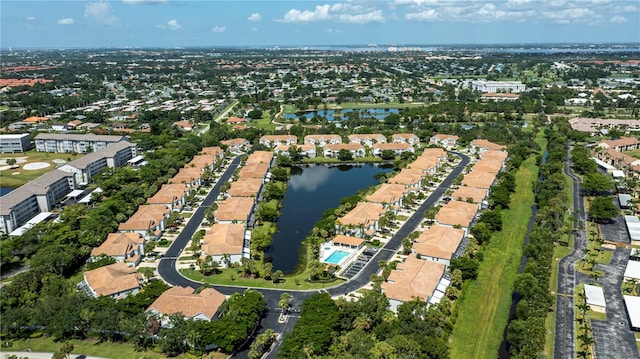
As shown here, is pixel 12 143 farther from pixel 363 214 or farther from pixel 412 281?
pixel 412 281

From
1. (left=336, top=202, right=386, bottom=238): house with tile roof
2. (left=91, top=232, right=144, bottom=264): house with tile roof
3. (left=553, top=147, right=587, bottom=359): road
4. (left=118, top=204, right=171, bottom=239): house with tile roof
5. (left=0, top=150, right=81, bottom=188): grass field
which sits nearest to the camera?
(left=553, top=147, right=587, bottom=359): road

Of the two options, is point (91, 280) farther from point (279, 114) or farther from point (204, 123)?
point (279, 114)

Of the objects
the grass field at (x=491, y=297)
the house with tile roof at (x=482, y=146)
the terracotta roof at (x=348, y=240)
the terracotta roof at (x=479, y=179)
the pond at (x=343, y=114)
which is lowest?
A: the grass field at (x=491, y=297)

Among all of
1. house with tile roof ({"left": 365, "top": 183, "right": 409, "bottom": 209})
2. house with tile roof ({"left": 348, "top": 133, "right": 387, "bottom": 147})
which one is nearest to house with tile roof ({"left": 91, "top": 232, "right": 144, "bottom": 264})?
house with tile roof ({"left": 365, "top": 183, "right": 409, "bottom": 209})

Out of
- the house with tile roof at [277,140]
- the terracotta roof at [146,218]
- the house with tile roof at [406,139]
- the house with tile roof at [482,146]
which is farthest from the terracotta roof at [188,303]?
the house with tile roof at [482,146]

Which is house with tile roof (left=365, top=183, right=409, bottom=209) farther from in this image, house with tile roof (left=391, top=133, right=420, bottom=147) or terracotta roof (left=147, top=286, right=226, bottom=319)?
house with tile roof (left=391, top=133, right=420, bottom=147)

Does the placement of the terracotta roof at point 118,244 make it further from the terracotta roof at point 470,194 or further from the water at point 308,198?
the terracotta roof at point 470,194
